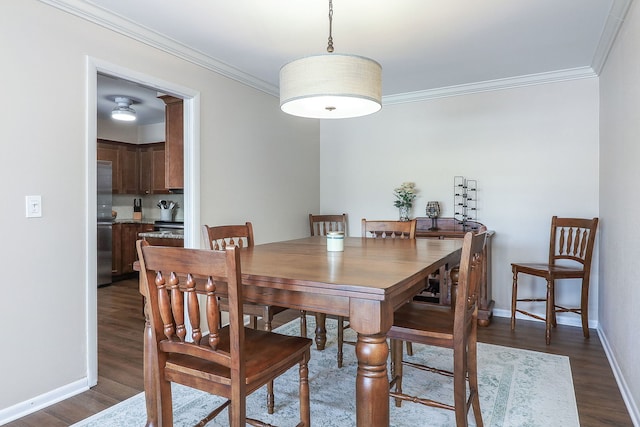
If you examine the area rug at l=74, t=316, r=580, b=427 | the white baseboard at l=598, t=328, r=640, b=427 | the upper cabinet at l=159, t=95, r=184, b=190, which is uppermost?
the upper cabinet at l=159, t=95, r=184, b=190

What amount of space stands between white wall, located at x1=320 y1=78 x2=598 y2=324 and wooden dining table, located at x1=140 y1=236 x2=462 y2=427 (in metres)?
2.35

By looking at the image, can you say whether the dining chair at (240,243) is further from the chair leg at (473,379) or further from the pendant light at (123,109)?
the pendant light at (123,109)

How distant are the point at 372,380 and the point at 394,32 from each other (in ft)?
7.68

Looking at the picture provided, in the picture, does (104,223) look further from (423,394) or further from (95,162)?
(423,394)

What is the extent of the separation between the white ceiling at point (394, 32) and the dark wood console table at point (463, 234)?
1452 millimetres

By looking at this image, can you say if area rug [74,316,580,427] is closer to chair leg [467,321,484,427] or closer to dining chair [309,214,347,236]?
chair leg [467,321,484,427]

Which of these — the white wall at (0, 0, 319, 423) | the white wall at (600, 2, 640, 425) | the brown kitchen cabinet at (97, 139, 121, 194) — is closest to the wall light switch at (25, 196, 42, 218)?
the white wall at (0, 0, 319, 423)

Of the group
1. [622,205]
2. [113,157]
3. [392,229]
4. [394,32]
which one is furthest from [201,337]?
[113,157]

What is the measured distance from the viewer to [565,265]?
3.58 meters

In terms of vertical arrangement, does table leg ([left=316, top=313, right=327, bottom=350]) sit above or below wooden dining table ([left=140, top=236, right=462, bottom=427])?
below

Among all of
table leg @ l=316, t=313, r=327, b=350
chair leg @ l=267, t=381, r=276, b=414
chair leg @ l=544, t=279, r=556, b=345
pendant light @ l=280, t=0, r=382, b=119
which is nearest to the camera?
pendant light @ l=280, t=0, r=382, b=119

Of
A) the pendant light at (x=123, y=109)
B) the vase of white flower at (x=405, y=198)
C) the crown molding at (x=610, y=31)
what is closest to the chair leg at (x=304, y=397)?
the crown molding at (x=610, y=31)

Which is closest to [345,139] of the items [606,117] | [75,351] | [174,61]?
[174,61]

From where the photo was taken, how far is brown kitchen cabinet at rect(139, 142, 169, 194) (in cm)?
597
